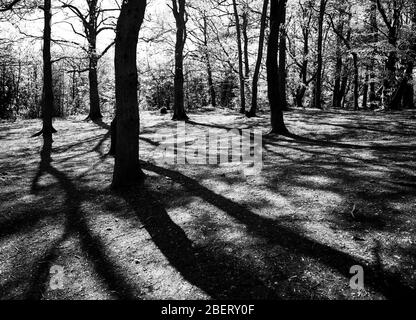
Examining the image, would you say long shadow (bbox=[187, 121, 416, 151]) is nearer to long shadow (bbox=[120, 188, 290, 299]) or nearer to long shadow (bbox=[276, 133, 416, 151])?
long shadow (bbox=[276, 133, 416, 151])

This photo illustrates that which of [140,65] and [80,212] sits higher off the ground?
[140,65]

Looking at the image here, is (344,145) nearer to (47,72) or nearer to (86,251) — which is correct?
(86,251)

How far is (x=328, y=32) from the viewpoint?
→ 34438mm

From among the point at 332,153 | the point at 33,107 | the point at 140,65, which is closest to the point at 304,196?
the point at 332,153

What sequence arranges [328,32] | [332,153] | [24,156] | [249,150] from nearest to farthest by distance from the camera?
[332,153] → [249,150] → [24,156] → [328,32]

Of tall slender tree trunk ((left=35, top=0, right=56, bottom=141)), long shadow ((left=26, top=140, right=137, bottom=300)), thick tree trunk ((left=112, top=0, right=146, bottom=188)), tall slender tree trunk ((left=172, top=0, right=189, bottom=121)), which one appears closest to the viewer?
long shadow ((left=26, top=140, right=137, bottom=300))

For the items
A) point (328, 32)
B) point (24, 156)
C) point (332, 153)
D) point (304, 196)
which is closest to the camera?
point (304, 196)

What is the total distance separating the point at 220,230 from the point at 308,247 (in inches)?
53.9

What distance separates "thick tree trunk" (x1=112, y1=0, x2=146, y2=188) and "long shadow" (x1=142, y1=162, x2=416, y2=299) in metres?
1.94

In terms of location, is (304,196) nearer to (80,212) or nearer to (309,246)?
(309,246)

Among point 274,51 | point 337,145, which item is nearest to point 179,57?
point 274,51

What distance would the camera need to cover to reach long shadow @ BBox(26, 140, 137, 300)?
3977 mm

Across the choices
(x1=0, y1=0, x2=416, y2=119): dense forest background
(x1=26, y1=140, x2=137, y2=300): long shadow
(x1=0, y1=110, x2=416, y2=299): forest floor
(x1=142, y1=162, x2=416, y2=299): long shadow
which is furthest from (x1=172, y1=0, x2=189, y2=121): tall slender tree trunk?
(x1=142, y1=162, x2=416, y2=299): long shadow

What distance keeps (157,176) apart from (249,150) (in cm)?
354
